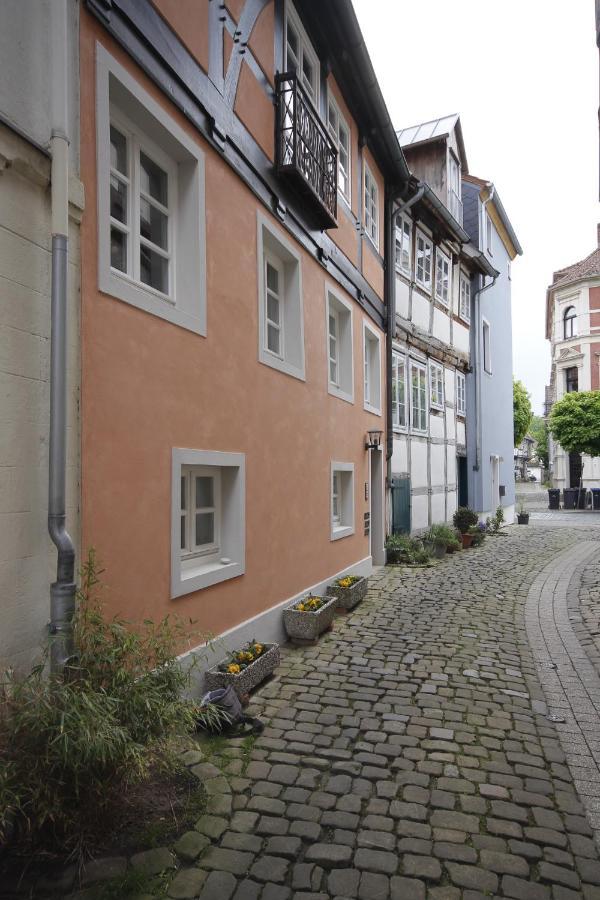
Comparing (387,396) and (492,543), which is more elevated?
(387,396)

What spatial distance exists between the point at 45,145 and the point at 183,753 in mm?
3524

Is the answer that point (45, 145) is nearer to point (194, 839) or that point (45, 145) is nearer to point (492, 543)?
point (194, 839)

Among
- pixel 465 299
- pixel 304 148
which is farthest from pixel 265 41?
pixel 465 299

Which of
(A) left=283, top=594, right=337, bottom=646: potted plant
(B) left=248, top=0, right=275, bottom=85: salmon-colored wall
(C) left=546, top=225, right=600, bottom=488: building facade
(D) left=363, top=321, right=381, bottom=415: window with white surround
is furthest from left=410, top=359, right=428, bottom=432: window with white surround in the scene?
(C) left=546, top=225, right=600, bottom=488: building facade

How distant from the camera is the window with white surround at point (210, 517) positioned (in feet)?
15.5

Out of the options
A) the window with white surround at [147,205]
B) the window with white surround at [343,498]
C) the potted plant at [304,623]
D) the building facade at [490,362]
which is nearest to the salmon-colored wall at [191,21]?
the window with white surround at [147,205]

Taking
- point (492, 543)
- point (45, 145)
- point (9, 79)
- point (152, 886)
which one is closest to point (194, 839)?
point (152, 886)

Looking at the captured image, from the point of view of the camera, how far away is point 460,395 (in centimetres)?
1642

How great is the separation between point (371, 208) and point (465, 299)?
705cm

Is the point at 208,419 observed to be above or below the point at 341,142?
below

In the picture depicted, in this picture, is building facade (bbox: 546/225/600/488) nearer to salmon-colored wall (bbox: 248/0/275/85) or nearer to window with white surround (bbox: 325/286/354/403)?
window with white surround (bbox: 325/286/354/403)

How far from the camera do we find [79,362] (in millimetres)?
3414

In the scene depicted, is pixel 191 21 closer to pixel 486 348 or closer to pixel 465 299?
pixel 465 299

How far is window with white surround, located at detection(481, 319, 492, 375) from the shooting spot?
18.4 meters
